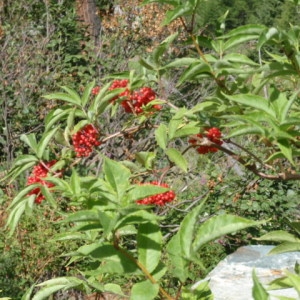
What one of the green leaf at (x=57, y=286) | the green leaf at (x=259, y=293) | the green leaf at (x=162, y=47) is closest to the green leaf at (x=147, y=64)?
the green leaf at (x=162, y=47)

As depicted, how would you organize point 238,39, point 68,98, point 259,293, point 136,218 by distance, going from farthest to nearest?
point 68,98
point 238,39
point 136,218
point 259,293

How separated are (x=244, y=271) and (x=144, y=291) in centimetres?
328

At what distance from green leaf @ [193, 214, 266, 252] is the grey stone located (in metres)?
2.68

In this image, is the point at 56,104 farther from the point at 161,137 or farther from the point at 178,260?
the point at 178,260

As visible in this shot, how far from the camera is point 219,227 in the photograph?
115 centimetres

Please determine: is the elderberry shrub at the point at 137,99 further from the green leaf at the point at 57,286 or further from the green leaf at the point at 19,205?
the green leaf at the point at 57,286

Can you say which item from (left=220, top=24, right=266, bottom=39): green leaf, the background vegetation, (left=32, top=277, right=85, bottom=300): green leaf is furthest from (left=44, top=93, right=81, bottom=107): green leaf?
Answer: the background vegetation

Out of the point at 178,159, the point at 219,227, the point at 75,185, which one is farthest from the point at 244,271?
the point at 219,227

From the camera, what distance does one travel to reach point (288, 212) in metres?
5.39

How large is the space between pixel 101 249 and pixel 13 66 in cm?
585

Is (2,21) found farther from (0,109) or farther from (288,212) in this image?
(288,212)

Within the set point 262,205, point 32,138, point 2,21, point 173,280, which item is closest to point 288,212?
point 262,205

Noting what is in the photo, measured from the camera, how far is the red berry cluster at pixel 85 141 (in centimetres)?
217

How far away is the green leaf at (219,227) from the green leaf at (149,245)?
0.21ft
